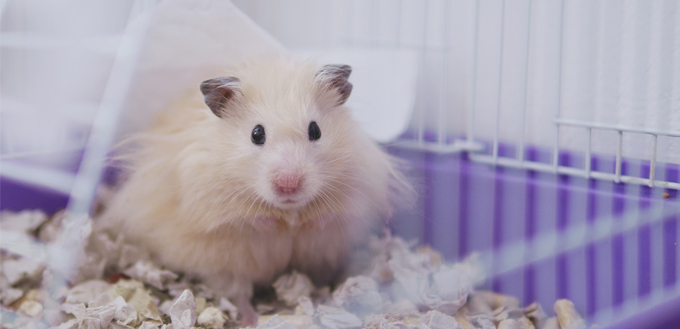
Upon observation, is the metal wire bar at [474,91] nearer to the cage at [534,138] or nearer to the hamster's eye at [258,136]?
the cage at [534,138]

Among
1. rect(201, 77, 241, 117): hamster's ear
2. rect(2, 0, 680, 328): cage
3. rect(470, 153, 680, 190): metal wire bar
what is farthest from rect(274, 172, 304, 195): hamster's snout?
rect(470, 153, 680, 190): metal wire bar

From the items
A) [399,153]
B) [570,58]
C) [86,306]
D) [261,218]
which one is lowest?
[86,306]

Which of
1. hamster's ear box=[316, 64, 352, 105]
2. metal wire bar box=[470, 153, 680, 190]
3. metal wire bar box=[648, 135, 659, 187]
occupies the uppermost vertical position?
hamster's ear box=[316, 64, 352, 105]

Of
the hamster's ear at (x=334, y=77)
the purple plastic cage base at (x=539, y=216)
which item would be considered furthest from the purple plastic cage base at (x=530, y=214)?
the hamster's ear at (x=334, y=77)

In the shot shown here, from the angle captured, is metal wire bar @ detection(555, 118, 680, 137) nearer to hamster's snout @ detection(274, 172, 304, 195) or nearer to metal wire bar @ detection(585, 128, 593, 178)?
metal wire bar @ detection(585, 128, 593, 178)

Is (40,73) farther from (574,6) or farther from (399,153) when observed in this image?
(574,6)

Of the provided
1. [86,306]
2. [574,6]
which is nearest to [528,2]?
[574,6]
